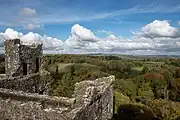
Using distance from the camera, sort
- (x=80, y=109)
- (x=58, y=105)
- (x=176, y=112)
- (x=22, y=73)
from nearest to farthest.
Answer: (x=80, y=109) < (x=58, y=105) < (x=22, y=73) < (x=176, y=112)

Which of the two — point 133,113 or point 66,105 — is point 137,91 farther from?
point 66,105

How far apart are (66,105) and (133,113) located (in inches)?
1452

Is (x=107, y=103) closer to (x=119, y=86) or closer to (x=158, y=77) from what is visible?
(x=119, y=86)

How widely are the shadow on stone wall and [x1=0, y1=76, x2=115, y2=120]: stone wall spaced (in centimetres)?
3010

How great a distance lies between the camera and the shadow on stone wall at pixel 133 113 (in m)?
44.1

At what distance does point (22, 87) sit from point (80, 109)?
9.08 metres

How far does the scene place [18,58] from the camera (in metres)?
19.7

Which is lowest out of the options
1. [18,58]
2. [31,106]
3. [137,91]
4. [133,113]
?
[137,91]

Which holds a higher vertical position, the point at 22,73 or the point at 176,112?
the point at 22,73

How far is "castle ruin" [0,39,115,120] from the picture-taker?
1180cm

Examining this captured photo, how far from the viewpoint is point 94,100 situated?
12391 mm

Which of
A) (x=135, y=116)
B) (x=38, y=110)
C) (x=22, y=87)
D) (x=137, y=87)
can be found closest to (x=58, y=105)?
(x=38, y=110)

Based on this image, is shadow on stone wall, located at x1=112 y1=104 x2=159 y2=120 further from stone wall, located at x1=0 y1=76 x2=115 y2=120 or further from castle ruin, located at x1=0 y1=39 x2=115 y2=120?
stone wall, located at x1=0 y1=76 x2=115 y2=120

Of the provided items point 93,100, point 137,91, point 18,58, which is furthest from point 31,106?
point 137,91
